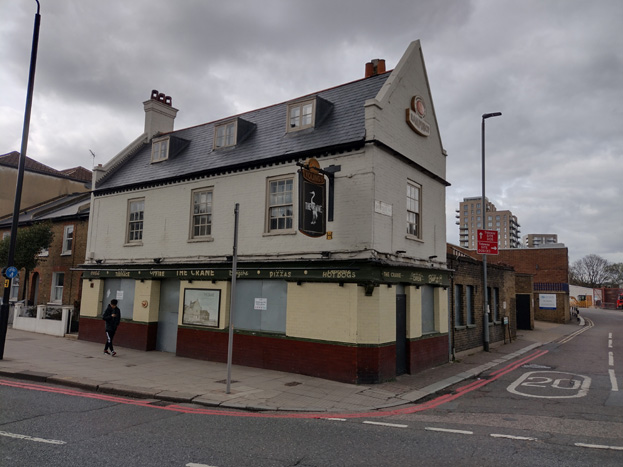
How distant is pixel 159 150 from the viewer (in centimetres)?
1881

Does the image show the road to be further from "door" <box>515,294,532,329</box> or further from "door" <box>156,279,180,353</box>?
"door" <box>515,294,532,329</box>

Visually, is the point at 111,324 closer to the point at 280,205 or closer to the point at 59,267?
the point at 280,205

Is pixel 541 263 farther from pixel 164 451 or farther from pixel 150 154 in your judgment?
pixel 164 451

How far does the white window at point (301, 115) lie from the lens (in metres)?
14.5

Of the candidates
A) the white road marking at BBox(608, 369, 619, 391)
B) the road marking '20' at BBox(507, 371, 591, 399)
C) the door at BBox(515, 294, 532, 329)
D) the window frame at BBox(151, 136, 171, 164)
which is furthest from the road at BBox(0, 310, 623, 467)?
the door at BBox(515, 294, 532, 329)

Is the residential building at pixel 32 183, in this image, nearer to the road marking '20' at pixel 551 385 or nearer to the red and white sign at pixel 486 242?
the red and white sign at pixel 486 242

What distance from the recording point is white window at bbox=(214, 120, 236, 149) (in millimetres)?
16406

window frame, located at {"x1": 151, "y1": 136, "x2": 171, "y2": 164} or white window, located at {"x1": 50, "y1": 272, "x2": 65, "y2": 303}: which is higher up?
window frame, located at {"x1": 151, "y1": 136, "x2": 171, "y2": 164}

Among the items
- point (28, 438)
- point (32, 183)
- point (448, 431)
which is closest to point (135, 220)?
point (28, 438)

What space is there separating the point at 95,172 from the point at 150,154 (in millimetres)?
2731

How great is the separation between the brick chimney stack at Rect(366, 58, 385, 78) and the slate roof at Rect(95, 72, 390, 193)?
946 millimetres

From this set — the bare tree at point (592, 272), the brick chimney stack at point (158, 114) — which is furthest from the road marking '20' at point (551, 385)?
the bare tree at point (592, 272)

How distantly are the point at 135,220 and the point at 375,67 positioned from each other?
1149 cm

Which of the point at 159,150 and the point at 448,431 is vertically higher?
the point at 159,150
